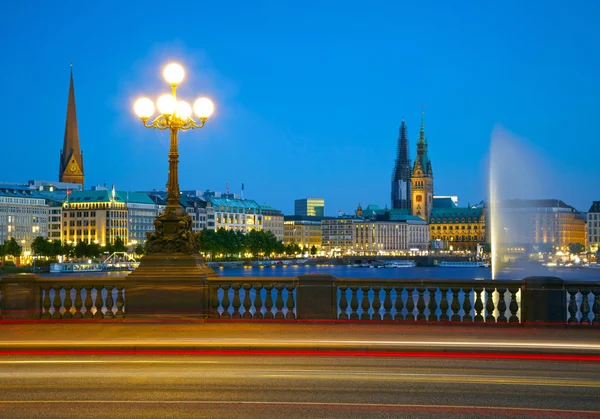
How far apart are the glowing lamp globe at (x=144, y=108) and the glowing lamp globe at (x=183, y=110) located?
954mm

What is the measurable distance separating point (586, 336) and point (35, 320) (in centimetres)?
1169

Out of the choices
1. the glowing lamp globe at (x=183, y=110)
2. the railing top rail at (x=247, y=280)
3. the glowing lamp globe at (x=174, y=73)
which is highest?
the glowing lamp globe at (x=174, y=73)

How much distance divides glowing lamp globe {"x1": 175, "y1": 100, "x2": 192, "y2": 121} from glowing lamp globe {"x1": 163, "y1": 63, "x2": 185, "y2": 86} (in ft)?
2.07

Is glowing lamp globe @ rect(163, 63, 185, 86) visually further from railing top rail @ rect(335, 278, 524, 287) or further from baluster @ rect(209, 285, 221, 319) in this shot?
railing top rail @ rect(335, 278, 524, 287)

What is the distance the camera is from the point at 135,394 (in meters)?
13.2

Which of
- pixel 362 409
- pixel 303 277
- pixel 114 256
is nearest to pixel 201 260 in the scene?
pixel 303 277

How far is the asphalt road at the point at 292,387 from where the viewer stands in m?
12.2

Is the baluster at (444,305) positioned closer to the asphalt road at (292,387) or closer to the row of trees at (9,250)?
the asphalt road at (292,387)

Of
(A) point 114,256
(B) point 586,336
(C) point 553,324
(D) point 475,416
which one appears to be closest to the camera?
(D) point 475,416

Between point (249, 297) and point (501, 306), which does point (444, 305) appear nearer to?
point (501, 306)

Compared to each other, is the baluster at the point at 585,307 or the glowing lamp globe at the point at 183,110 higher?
the glowing lamp globe at the point at 183,110

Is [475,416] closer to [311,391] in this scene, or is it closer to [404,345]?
[311,391]

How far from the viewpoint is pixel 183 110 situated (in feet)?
75.1

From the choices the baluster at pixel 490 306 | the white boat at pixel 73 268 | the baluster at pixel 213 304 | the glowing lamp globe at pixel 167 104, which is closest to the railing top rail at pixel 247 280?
the baluster at pixel 213 304
